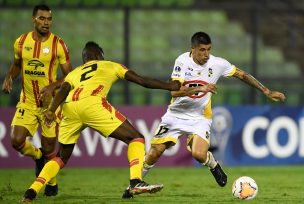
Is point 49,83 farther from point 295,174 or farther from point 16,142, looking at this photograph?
point 295,174

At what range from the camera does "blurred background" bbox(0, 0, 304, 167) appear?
16.1 metres

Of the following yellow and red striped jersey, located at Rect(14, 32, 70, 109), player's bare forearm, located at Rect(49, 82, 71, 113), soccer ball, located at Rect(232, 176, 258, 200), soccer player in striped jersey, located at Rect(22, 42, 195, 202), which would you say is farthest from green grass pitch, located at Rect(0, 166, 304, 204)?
yellow and red striped jersey, located at Rect(14, 32, 70, 109)

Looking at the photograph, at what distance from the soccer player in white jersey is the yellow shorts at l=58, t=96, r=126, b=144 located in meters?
1.14

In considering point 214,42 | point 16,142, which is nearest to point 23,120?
point 16,142

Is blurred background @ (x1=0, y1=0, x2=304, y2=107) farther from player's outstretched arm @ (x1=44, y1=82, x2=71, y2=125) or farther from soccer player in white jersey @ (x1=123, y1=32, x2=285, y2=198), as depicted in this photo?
player's outstretched arm @ (x1=44, y1=82, x2=71, y2=125)

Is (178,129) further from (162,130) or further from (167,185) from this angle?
(167,185)

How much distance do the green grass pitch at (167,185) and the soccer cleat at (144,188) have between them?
38 cm

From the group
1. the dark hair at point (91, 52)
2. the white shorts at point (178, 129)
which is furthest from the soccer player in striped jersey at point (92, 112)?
the white shorts at point (178, 129)

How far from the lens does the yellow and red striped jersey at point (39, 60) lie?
10.9 m

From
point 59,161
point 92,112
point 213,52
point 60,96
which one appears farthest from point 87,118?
point 213,52

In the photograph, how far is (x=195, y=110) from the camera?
10734 millimetres

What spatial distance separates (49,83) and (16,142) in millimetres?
841

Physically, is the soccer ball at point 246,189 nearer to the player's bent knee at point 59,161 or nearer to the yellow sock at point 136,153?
the yellow sock at point 136,153

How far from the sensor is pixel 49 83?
35.8 feet
